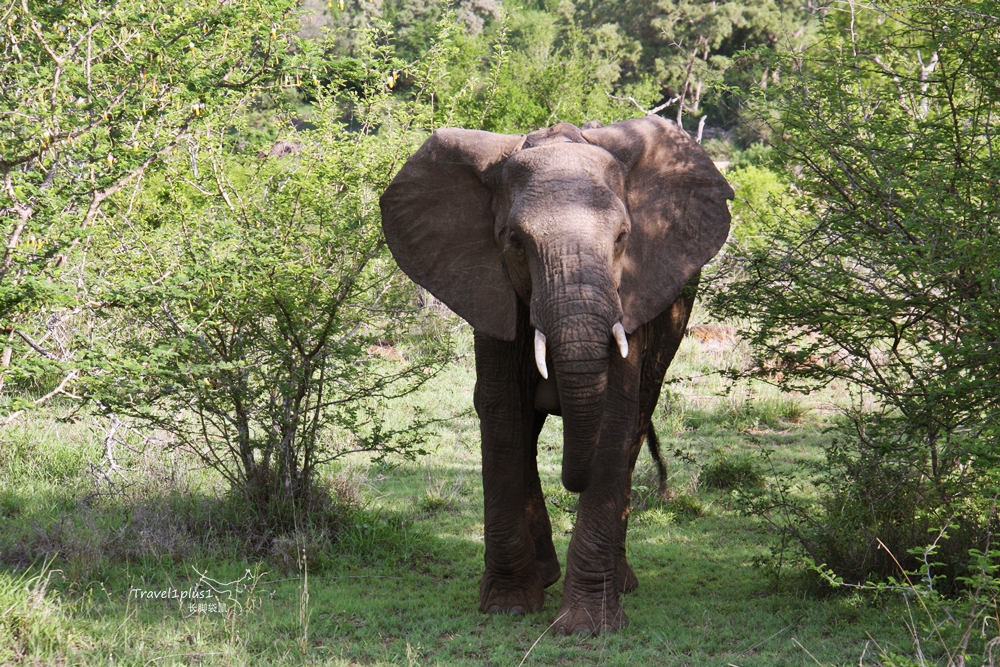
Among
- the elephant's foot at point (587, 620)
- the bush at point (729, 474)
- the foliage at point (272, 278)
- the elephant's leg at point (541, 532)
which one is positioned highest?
the foliage at point (272, 278)

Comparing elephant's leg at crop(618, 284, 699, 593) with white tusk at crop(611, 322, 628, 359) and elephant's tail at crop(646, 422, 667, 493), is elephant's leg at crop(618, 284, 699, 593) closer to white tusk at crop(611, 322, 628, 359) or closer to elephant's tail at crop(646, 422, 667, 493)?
elephant's tail at crop(646, 422, 667, 493)

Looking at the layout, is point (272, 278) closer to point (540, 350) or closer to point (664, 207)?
point (540, 350)

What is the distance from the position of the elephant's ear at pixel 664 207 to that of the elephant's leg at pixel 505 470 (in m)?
0.90

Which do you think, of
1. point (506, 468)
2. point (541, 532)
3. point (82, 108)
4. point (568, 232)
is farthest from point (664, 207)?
point (82, 108)

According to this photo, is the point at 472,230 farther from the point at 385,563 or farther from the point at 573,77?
the point at 573,77

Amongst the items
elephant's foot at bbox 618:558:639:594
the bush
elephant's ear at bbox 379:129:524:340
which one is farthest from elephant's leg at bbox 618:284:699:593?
the bush

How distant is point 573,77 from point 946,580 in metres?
17.8

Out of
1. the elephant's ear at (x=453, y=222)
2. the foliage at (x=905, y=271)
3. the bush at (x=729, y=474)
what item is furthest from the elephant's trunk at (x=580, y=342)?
the bush at (x=729, y=474)

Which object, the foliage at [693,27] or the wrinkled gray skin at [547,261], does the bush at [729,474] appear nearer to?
the wrinkled gray skin at [547,261]

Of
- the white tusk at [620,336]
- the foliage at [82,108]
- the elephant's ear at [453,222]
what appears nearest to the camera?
the white tusk at [620,336]

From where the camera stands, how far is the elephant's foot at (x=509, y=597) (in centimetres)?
633

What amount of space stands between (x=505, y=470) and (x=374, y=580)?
1.41 metres

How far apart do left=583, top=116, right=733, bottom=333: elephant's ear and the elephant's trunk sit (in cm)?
68

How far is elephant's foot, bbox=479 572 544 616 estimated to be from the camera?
6332 millimetres
